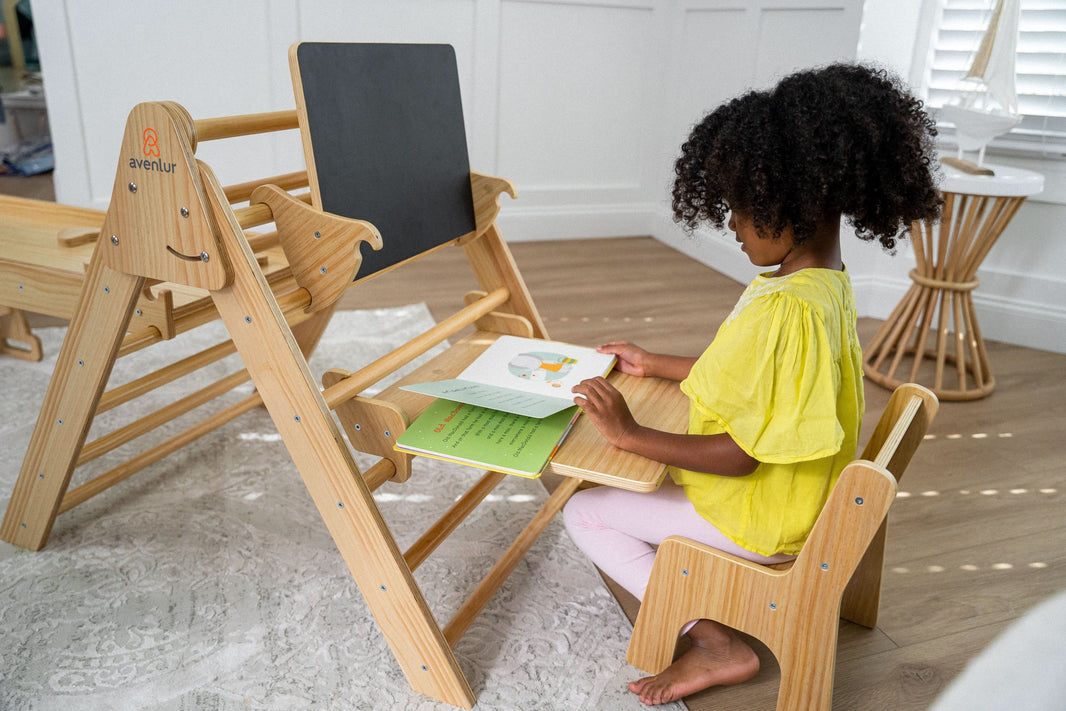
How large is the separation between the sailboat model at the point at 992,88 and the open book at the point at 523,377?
169 cm

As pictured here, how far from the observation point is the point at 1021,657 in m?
0.36

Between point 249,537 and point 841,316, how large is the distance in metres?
1.16

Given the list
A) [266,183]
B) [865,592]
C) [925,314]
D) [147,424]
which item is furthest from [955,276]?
[147,424]

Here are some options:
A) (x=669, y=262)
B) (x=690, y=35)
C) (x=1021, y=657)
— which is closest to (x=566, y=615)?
(x=1021, y=657)

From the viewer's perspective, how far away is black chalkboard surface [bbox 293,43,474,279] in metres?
1.08

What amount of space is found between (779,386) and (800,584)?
0.85ft

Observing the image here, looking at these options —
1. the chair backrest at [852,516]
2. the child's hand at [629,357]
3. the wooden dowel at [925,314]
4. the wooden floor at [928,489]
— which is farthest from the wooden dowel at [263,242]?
the wooden dowel at [925,314]

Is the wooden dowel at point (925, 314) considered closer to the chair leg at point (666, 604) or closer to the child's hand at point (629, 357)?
the child's hand at point (629, 357)

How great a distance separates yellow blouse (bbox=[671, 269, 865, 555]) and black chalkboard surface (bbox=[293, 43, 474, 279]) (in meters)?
0.53

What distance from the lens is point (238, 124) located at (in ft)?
3.66

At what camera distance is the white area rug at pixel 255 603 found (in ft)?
3.80

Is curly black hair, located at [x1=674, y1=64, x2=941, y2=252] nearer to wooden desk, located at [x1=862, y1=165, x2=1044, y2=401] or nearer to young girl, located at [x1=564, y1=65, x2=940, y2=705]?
young girl, located at [x1=564, y1=65, x2=940, y2=705]

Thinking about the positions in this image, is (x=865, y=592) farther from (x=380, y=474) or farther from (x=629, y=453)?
(x=380, y=474)

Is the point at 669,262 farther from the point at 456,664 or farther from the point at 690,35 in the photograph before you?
the point at 456,664
